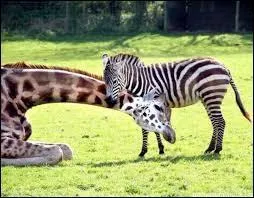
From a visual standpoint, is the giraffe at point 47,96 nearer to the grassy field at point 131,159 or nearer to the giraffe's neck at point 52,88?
the giraffe's neck at point 52,88

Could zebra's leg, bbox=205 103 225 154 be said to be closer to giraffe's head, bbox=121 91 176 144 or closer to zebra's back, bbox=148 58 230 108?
zebra's back, bbox=148 58 230 108

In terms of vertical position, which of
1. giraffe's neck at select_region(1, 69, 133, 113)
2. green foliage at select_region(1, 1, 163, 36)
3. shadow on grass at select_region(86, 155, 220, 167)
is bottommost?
green foliage at select_region(1, 1, 163, 36)

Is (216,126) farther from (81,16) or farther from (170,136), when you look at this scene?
(81,16)

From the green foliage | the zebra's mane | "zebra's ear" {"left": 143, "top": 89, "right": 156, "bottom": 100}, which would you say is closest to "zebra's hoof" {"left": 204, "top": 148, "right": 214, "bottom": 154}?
"zebra's ear" {"left": 143, "top": 89, "right": 156, "bottom": 100}

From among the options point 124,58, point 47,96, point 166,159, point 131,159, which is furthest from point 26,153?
point 124,58

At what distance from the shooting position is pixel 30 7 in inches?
1483

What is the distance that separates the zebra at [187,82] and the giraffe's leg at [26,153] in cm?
180

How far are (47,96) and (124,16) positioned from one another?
29.7 m

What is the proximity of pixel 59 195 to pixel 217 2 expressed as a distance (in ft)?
106

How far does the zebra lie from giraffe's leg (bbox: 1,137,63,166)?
5.91 feet

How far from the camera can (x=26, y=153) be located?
8.45 m

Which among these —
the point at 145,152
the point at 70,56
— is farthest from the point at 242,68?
the point at 145,152

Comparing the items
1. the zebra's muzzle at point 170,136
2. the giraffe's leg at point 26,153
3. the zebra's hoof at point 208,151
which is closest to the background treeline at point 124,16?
the zebra's hoof at point 208,151

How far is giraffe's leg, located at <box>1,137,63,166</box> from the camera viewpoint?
8.34 meters
